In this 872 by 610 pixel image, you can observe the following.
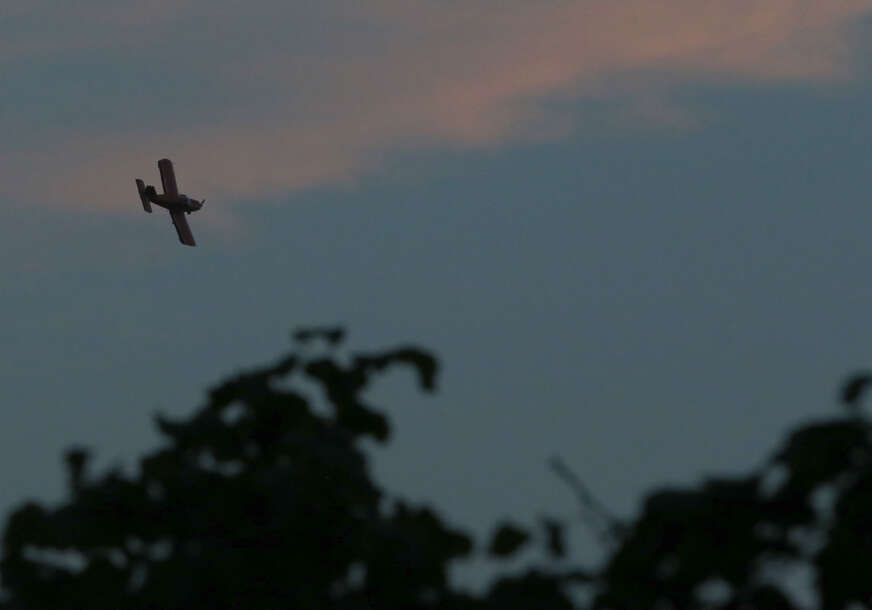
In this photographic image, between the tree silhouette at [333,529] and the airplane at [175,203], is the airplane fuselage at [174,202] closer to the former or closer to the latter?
the airplane at [175,203]

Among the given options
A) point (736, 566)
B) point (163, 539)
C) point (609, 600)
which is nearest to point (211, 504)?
point (163, 539)

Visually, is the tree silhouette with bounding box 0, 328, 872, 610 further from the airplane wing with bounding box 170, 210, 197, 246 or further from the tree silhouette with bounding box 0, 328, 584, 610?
the airplane wing with bounding box 170, 210, 197, 246

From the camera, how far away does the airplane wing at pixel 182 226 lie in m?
67.7

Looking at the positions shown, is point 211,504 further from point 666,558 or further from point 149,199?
point 149,199

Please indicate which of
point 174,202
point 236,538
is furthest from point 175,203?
point 236,538

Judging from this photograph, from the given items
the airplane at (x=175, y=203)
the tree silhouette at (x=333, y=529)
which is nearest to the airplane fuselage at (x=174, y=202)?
the airplane at (x=175, y=203)

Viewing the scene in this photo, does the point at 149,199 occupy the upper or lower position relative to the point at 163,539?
upper

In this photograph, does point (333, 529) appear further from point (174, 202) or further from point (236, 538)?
point (174, 202)

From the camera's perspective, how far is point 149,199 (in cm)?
6831

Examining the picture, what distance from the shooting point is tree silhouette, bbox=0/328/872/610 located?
6.52 metres

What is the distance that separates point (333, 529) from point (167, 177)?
62.8m

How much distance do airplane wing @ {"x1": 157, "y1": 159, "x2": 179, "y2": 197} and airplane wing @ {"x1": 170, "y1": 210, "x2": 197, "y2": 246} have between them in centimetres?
95

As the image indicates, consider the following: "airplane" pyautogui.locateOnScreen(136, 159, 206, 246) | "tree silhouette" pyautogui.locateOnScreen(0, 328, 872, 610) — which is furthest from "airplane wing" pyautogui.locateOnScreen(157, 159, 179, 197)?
"tree silhouette" pyautogui.locateOnScreen(0, 328, 872, 610)

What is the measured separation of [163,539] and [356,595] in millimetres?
1143
